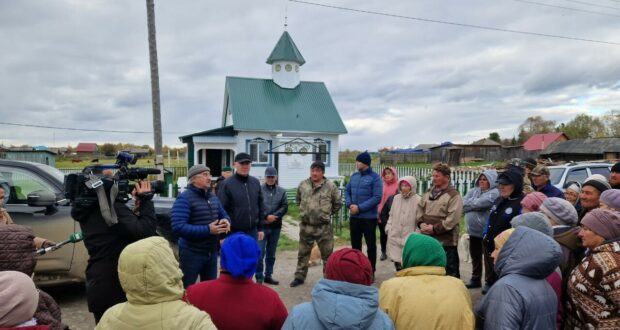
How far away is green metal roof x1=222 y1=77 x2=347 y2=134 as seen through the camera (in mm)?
21797

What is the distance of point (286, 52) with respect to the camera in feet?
78.1

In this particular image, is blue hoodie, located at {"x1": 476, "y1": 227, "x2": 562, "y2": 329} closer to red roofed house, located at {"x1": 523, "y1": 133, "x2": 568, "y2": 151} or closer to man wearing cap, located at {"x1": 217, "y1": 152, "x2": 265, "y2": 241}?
man wearing cap, located at {"x1": 217, "y1": 152, "x2": 265, "y2": 241}

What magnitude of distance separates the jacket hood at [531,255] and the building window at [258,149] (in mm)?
19280

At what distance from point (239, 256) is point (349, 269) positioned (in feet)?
2.16

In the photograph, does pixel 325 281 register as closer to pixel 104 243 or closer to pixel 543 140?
pixel 104 243

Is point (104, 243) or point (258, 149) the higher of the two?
point (258, 149)

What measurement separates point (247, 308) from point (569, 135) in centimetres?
5615

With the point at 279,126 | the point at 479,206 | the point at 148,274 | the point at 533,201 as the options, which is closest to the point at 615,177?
the point at 479,206

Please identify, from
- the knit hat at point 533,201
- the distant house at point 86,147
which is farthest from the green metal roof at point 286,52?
the distant house at point 86,147

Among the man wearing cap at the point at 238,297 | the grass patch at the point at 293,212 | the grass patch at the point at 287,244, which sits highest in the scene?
the man wearing cap at the point at 238,297

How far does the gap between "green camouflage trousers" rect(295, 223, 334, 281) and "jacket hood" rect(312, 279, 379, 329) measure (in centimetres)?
388

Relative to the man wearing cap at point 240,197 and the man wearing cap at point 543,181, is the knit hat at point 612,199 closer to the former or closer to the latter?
the man wearing cap at point 543,181

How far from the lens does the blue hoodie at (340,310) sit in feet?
6.31

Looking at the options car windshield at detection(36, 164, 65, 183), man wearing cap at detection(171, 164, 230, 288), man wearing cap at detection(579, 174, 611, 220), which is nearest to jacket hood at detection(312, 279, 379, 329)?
man wearing cap at detection(171, 164, 230, 288)
